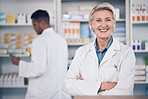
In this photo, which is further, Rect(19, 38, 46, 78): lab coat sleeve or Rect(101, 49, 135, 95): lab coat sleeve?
Rect(19, 38, 46, 78): lab coat sleeve

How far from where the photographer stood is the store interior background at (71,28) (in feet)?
11.1

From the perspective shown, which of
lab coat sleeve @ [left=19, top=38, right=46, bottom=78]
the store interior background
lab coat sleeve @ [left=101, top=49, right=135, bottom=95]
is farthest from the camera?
the store interior background

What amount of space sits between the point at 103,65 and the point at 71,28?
174 centimetres

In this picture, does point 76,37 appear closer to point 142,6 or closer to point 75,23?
point 75,23

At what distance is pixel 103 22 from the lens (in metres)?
1.82

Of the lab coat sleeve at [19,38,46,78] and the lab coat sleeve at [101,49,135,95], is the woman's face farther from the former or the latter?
the lab coat sleeve at [19,38,46,78]

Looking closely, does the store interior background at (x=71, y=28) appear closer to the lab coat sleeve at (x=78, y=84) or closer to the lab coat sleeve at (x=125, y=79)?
the lab coat sleeve at (x=78, y=84)

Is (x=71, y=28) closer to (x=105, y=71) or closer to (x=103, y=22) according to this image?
(x=103, y=22)

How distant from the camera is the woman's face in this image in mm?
1808

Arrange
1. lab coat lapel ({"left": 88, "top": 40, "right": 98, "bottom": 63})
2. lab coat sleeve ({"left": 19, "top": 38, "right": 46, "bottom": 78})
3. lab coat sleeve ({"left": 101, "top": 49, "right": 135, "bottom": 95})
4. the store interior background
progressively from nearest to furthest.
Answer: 1. lab coat sleeve ({"left": 101, "top": 49, "right": 135, "bottom": 95})
2. lab coat lapel ({"left": 88, "top": 40, "right": 98, "bottom": 63})
3. lab coat sleeve ({"left": 19, "top": 38, "right": 46, "bottom": 78})
4. the store interior background

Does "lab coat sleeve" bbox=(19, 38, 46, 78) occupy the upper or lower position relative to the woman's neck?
lower

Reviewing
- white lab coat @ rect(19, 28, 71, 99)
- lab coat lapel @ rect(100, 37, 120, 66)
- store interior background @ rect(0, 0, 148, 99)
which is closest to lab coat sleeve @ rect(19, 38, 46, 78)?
white lab coat @ rect(19, 28, 71, 99)

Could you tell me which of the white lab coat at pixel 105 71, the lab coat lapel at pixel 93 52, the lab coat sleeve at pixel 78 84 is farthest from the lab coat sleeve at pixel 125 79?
the lab coat lapel at pixel 93 52

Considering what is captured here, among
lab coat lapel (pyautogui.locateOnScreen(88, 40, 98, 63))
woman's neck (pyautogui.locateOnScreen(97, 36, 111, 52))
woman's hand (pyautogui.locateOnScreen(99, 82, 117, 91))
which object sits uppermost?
woman's neck (pyautogui.locateOnScreen(97, 36, 111, 52))
